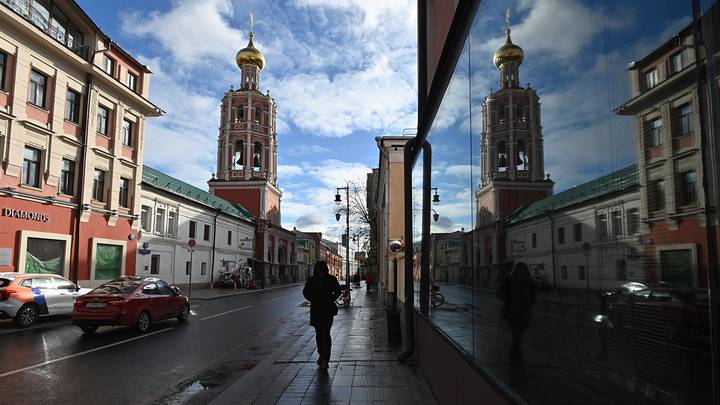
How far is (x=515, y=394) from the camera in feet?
9.07

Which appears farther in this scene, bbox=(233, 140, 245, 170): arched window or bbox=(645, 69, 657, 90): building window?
bbox=(233, 140, 245, 170): arched window

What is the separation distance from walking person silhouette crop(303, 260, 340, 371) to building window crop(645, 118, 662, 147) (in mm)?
7236

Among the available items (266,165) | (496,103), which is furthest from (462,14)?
(266,165)

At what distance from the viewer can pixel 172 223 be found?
3812 centimetres

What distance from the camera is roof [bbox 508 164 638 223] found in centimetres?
171

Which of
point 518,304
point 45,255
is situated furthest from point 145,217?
point 518,304

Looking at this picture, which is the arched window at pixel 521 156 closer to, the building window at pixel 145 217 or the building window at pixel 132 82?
the building window at pixel 132 82

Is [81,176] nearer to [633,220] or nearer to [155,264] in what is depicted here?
[155,264]

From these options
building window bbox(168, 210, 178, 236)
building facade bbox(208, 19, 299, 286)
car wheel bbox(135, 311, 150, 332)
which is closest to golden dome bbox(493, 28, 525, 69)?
car wheel bbox(135, 311, 150, 332)

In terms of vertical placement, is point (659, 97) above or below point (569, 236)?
above

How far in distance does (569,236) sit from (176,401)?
20.6ft

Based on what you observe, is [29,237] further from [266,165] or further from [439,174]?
[266,165]

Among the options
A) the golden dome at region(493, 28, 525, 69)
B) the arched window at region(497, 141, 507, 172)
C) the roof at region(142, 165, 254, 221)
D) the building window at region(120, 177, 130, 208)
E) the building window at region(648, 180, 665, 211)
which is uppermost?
the roof at region(142, 165, 254, 221)

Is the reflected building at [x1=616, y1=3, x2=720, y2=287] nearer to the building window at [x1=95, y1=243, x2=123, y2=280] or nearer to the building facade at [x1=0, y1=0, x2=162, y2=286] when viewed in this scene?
the building facade at [x1=0, y1=0, x2=162, y2=286]
